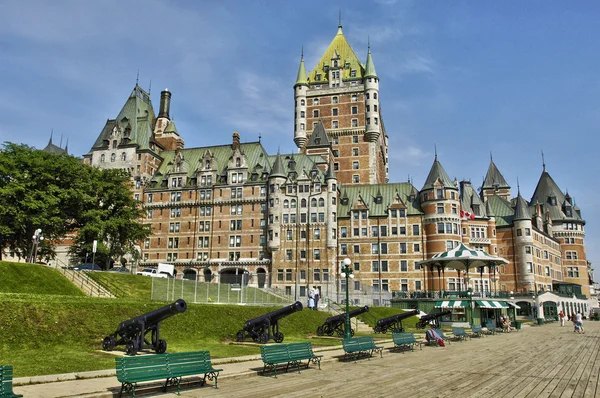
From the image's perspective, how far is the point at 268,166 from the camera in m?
79.3

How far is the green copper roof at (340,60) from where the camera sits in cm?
9450

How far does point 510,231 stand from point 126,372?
3273 inches

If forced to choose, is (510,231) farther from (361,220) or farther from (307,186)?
(307,186)

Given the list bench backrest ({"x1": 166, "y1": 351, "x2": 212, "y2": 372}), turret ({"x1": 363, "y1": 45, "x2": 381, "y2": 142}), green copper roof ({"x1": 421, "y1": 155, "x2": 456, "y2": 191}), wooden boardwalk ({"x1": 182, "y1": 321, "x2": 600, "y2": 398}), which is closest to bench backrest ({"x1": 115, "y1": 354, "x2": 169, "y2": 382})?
bench backrest ({"x1": 166, "y1": 351, "x2": 212, "y2": 372})

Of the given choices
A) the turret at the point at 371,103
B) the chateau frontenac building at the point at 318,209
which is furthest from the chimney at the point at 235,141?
the turret at the point at 371,103

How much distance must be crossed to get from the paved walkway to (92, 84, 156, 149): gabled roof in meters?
70.9

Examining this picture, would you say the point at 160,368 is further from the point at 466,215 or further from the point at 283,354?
the point at 466,215

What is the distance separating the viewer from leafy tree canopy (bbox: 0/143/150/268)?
49688mm

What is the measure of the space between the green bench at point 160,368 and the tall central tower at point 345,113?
72987 millimetres

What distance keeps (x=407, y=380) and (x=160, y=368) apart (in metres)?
7.84

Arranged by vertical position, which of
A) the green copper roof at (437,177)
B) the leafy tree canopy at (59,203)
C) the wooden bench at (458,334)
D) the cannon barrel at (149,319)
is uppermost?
the green copper roof at (437,177)

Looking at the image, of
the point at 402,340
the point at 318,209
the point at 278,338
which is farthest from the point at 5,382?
Result: the point at 318,209

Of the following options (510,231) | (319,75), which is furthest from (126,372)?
(319,75)

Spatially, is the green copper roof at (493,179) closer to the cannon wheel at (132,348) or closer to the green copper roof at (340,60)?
the green copper roof at (340,60)
